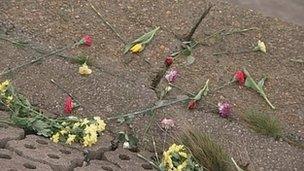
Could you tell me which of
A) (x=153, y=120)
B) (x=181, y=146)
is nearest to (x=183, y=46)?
(x=153, y=120)

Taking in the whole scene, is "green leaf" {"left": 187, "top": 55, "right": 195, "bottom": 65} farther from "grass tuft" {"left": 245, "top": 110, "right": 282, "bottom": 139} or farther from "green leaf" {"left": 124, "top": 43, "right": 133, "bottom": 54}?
"grass tuft" {"left": 245, "top": 110, "right": 282, "bottom": 139}

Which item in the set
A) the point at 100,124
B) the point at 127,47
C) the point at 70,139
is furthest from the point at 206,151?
the point at 127,47

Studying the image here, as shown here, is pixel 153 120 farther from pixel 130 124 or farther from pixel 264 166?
pixel 264 166

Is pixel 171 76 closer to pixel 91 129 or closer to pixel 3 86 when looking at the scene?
pixel 91 129

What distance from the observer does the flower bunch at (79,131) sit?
3590 millimetres

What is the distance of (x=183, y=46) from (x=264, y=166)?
3.54ft

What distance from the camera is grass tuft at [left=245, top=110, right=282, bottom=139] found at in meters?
3.95

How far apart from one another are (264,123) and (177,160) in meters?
0.65

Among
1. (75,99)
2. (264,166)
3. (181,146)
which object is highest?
(75,99)

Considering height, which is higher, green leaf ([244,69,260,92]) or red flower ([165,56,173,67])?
red flower ([165,56,173,67])

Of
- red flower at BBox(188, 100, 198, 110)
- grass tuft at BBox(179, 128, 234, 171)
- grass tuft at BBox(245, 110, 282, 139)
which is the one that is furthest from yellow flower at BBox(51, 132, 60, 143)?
grass tuft at BBox(245, 110, 282, 139)

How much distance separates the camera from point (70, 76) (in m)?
4.12

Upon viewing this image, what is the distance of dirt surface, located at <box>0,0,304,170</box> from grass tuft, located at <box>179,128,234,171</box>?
0.16m

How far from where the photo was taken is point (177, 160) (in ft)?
11.9
